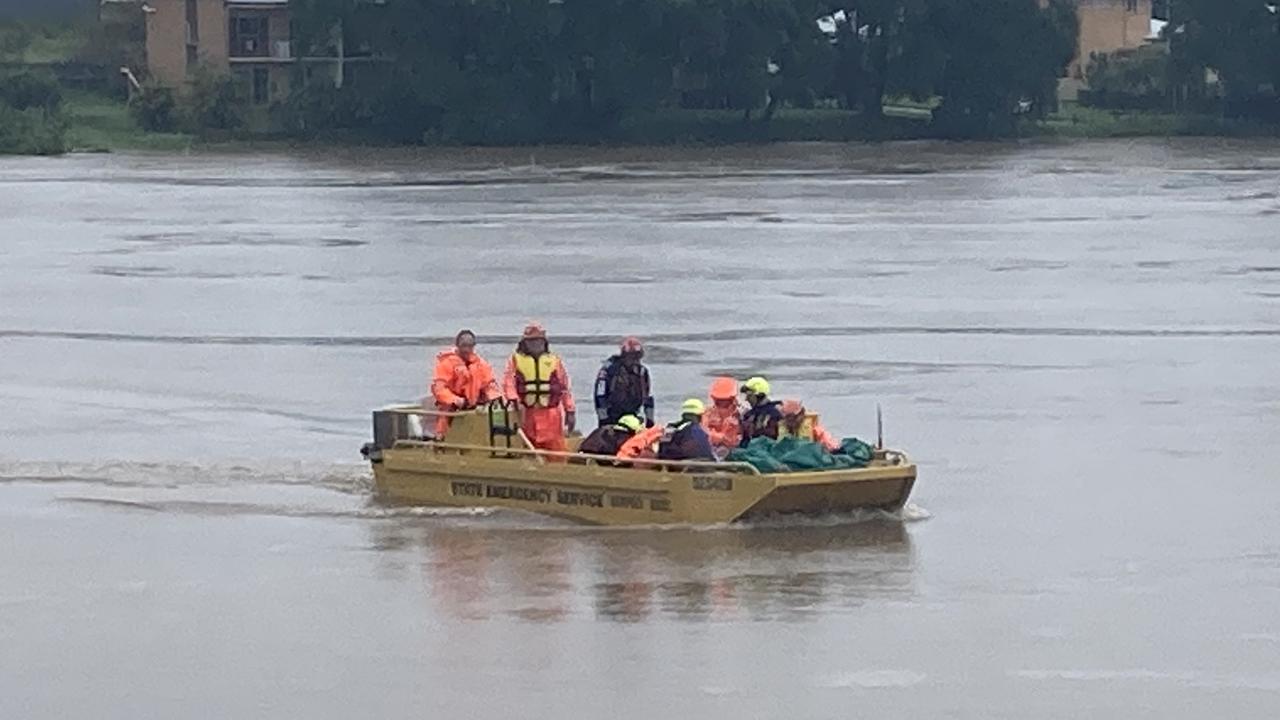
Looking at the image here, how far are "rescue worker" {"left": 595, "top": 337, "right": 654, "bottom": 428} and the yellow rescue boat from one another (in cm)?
41

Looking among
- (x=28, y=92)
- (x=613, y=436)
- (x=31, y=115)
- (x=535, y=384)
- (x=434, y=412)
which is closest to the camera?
(x=613, y=436)

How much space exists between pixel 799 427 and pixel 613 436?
1.23 meters

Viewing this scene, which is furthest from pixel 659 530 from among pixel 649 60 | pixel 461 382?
pixel 649 60

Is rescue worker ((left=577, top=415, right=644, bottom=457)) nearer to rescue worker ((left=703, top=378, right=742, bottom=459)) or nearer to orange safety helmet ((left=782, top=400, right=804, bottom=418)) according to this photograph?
rescue worker ((left=703, top=378, right=742, bottom=459))

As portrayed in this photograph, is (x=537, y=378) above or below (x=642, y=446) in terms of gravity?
above

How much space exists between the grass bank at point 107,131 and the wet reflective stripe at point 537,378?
207 feet

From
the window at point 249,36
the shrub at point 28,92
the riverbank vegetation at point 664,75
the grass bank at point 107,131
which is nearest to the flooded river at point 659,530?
the riverbank vegetation at point 664,75

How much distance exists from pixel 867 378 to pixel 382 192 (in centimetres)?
3446

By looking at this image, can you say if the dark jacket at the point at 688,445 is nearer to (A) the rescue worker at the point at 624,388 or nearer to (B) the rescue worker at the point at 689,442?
(B) the rescue worker at the point at 689,442

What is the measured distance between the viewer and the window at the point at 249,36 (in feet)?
301

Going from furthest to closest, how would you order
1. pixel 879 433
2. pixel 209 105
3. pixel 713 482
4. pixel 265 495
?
pixel 209 105 → pixel 265 495 → pixel 879 433 → pixel 713 482

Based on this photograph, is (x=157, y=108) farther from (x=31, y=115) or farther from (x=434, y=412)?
(x=434, y=412)

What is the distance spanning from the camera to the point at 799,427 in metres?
18.4

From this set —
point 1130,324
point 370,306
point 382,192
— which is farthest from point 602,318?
point 382,192
